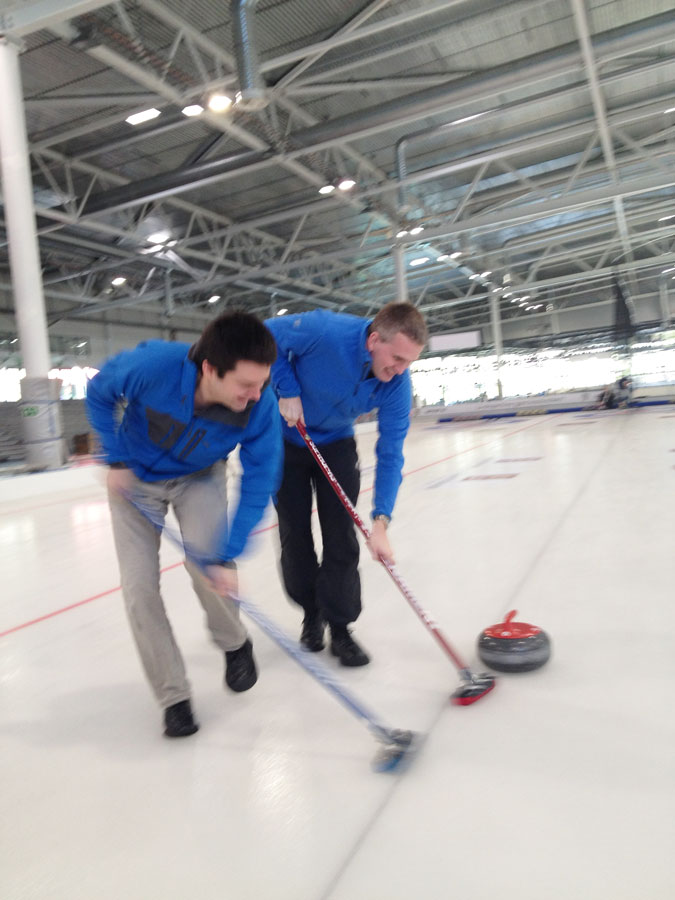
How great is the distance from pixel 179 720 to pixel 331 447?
1.24m

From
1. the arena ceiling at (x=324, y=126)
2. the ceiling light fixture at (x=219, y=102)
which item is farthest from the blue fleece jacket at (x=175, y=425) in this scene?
the ceiling light fixture at (x=219, y=102)

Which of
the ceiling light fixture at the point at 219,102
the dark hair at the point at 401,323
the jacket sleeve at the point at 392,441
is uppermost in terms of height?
the ceiling light fixture at the point at 219,102

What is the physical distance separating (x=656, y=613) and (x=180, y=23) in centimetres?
996

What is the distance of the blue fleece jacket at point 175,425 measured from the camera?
1.99 m

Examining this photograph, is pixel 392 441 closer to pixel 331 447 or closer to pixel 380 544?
pixel 331 447

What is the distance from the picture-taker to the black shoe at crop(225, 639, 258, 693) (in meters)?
2.40

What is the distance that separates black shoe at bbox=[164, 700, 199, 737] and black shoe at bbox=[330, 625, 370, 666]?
27.8 inches

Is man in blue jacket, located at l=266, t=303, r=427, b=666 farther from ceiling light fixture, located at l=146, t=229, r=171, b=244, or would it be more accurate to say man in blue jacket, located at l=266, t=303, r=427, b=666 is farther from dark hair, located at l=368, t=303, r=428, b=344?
ceiling light fixture, located at l=146, t=229, r=171, b=244

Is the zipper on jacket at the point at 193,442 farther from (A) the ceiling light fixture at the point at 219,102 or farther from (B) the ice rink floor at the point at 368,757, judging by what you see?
(A) the ceiling light fixture at the point at 219,102

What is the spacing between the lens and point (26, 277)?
395 inches

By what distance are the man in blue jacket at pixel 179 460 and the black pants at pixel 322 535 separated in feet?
1.61

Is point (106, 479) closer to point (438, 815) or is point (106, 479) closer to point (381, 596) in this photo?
point (438, 815)

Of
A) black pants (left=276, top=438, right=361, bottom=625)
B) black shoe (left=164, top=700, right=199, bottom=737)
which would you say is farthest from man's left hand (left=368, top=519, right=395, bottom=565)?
black shoe (left=164, top=700, right=199, bottom=737)

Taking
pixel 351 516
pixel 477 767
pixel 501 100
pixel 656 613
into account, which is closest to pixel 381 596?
pixel 351 516
